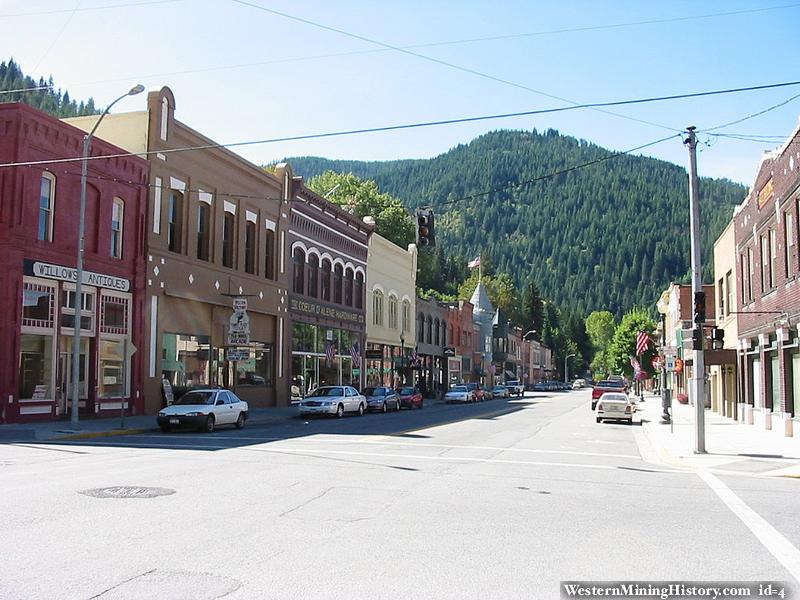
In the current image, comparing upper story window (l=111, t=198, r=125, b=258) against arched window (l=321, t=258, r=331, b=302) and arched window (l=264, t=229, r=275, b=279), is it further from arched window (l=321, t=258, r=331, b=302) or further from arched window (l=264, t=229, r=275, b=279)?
arched window (l=321, t=258, r=331, b=302)

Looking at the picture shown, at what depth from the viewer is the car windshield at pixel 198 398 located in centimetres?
2532

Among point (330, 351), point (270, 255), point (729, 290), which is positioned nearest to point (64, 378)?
point (270, 255)

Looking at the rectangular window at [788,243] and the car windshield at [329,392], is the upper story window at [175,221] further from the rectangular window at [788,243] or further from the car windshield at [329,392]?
the rectangular window at [788,243]

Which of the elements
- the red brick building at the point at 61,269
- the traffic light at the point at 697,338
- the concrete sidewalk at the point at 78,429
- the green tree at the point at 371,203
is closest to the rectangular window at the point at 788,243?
the traffic light at the point at 697,338

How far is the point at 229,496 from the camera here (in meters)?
11.3

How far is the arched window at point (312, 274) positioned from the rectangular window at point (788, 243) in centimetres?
2697

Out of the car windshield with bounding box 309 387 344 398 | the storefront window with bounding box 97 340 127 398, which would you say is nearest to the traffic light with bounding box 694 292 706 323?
the car windshield with bounding box 309 387 344 398

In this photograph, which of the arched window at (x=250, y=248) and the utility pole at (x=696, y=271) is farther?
the arched window at (x=250, y=248)

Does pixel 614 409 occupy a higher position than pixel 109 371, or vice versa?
pixel 109 371

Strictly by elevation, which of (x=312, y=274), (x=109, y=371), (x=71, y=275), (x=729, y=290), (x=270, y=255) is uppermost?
(x=270, y=255)

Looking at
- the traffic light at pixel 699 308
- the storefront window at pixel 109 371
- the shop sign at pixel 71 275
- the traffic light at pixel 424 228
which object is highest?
the traffic light at pixel 424 228

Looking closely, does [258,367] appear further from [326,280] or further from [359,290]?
[359,290]

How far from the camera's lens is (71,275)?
27.3 meters

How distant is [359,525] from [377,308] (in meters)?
49.1
